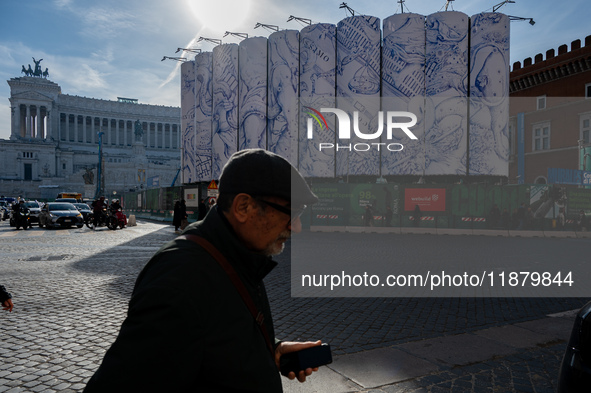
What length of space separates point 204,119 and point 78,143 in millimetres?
78062

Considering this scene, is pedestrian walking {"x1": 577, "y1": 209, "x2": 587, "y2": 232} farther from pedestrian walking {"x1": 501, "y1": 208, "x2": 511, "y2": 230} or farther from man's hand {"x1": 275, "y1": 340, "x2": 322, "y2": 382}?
man's hand {"x1": 275, "y1": 340, "x2": 322, "y2": 382}

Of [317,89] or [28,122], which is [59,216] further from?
[28,122]

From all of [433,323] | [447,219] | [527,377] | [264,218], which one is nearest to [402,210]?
[447,219]

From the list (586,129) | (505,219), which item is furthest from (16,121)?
(586,129)

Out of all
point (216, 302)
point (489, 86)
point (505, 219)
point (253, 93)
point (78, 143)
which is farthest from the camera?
point (78, 143)

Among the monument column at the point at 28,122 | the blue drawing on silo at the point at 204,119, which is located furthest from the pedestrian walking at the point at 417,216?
the monument column at the point at 28,122

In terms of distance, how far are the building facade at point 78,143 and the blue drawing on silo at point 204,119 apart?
2463cm

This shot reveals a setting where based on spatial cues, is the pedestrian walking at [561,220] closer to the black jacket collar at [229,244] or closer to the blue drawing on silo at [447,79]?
the blue drawing on silo at [447,79]

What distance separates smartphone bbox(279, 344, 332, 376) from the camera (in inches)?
70.9

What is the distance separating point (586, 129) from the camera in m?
35.8

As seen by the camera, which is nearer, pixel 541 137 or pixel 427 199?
pixel 427 199

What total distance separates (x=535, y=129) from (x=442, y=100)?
16002mm

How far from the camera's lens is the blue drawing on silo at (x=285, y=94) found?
1363 inches

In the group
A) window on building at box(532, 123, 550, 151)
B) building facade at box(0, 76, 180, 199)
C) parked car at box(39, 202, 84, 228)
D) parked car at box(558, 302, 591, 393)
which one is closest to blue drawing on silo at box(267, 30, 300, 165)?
parked car at box(39, 202, 84, 228)
